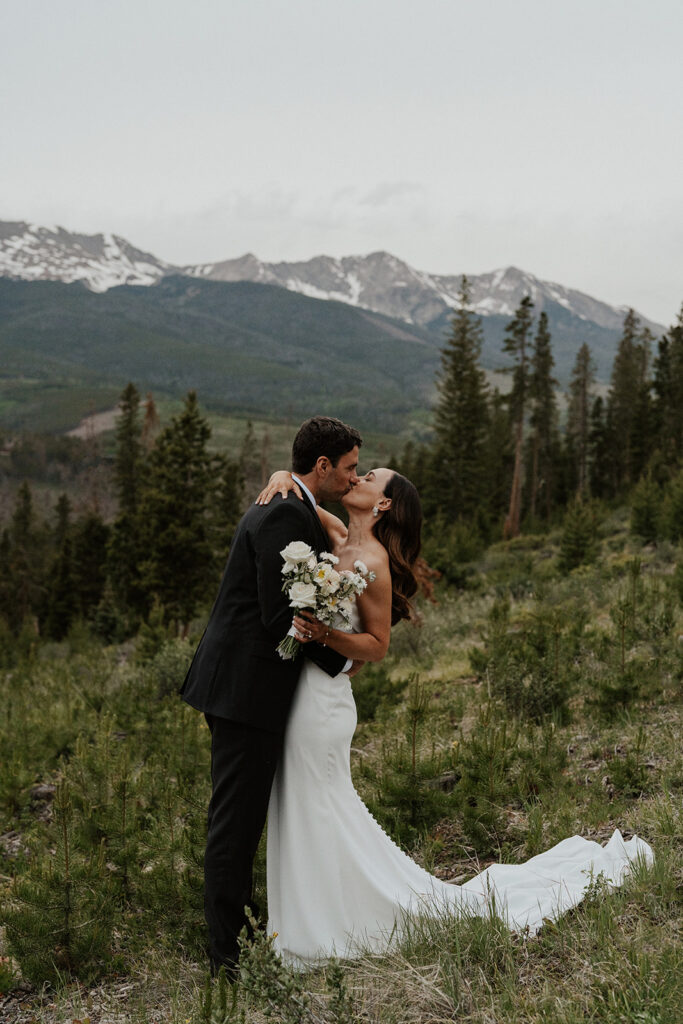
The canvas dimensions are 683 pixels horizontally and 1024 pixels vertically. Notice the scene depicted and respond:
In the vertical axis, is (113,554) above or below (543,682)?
below

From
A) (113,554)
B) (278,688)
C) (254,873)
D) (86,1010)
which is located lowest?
(113,554)

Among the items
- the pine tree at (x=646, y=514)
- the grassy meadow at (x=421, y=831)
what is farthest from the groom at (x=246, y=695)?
the pine tree at (x=646, y=514)

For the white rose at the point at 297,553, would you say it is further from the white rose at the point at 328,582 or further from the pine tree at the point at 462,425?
the pine tree at the point at 462,425

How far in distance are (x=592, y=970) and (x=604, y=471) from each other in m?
68.4

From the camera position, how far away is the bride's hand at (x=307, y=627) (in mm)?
3461

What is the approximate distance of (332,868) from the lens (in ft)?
12.2

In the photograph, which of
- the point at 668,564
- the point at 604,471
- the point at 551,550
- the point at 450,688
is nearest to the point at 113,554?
the point at 551,550

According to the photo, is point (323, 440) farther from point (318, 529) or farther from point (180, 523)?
point (180, 523)

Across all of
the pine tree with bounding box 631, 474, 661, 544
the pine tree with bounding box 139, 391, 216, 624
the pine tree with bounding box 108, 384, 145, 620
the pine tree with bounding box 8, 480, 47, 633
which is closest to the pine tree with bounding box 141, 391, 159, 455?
the pine tree with bounding box 108, 384, 145, 620

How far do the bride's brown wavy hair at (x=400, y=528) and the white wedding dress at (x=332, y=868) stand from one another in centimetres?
63

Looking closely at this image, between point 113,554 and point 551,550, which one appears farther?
point 113,554

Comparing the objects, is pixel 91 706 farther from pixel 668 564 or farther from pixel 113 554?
pixel 113 554

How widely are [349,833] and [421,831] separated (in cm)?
150

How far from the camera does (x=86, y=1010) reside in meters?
3.66
